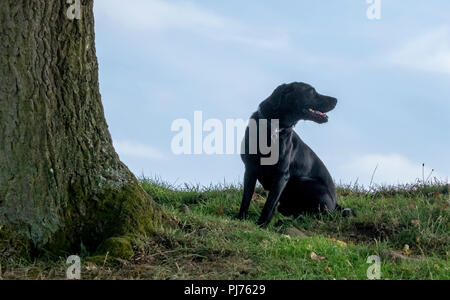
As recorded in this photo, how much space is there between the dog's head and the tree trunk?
9.53ft

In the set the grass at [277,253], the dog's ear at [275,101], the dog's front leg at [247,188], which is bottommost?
the grass at [277,253]

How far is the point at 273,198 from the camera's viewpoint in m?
8.38

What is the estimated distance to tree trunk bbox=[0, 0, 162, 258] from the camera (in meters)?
5.84

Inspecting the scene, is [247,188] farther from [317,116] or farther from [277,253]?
[277,253]

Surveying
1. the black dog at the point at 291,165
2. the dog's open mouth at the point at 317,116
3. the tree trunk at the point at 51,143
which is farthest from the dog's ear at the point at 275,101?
the tree trunk at the point at 51,143

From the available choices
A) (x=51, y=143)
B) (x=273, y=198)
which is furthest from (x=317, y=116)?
(x=51, y=143)

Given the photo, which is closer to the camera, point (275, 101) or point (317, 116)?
point (275, 101)

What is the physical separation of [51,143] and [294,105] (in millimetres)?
3576

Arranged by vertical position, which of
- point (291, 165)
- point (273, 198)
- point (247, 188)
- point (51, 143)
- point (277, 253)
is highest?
point (51, 143)

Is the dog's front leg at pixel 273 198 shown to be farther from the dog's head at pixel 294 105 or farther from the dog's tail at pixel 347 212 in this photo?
the dog's tail at pixel 347 212

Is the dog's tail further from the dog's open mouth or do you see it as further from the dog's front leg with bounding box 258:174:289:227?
the dog's open mouth

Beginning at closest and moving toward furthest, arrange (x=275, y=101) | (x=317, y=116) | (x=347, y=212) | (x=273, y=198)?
(x=273, y=198), (x=275, y=101), (x=347, y=212), (x=317, y=116)

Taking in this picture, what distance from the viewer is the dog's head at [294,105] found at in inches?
335
